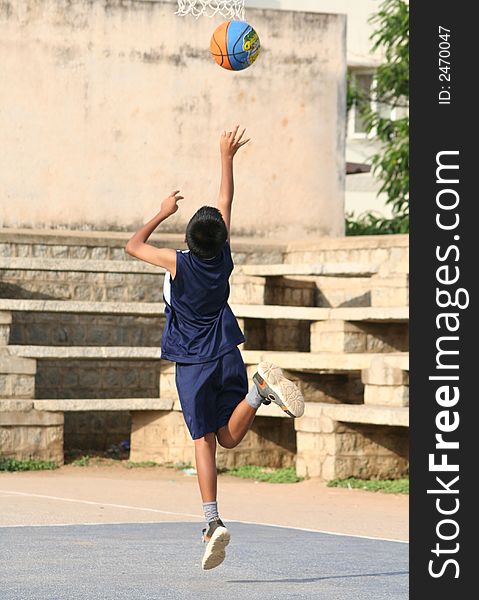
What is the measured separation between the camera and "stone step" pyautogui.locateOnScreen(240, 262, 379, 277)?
18781 mm

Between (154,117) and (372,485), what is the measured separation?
701 cm

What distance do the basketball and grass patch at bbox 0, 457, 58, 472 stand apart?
27.9ft

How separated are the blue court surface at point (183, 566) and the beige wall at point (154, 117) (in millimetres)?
8950

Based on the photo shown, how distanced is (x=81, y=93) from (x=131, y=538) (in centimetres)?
1053

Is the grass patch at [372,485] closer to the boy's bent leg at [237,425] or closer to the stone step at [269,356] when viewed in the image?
the stone step at [269,356]

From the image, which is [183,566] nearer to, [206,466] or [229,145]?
[206,466]

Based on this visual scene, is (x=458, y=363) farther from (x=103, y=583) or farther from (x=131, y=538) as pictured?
(x=131, y=538)

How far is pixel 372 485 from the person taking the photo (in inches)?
663

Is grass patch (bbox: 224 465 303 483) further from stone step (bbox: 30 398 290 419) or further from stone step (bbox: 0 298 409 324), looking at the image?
stone step (bbox: 0 298 409 324)

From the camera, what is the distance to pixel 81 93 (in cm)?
2083

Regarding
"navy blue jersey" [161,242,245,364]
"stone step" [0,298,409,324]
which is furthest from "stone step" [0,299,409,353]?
"navy blue jersey" [161,242,245,364]

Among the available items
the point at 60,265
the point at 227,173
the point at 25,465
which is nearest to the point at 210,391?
the point at 227,173

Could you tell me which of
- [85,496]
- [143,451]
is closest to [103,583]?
[85,496]

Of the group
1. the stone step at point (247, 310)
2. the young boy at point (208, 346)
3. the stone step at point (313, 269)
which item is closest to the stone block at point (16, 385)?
the stone step at point (247, 310)
